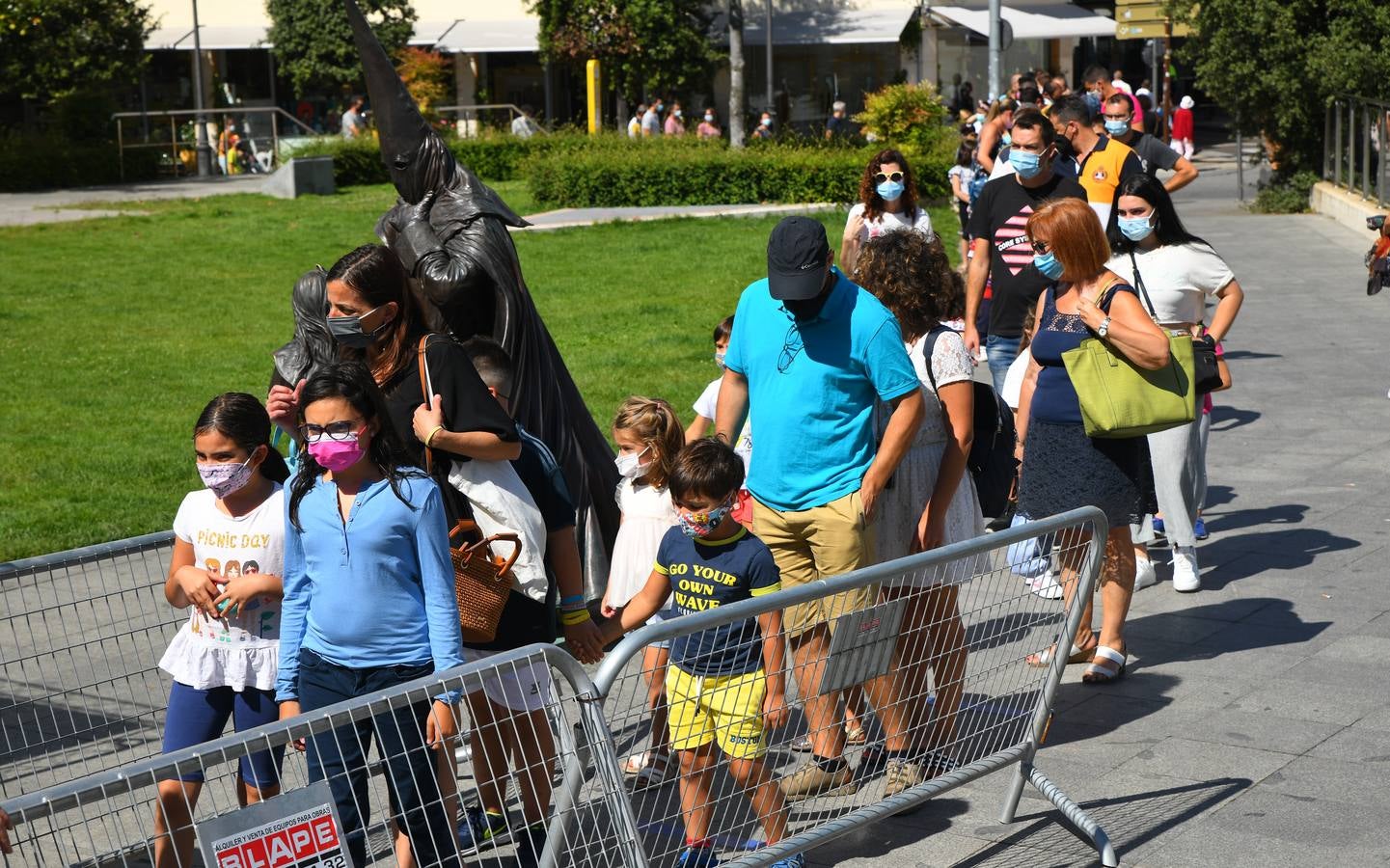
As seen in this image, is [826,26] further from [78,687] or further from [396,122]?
[78,687]

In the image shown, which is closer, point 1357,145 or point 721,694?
point 721,694

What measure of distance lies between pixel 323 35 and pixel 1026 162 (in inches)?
1701

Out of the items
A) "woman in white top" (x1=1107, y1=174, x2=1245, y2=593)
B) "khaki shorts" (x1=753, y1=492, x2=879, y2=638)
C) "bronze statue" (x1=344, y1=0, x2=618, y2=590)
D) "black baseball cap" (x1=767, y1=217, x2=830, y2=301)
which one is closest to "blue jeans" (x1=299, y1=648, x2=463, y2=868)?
"khaki shorts" (x1=753, y1=492, x2=879, y2=638)

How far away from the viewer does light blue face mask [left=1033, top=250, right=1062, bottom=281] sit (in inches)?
224

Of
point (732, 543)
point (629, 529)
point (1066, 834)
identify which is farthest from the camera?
point (629, 529)

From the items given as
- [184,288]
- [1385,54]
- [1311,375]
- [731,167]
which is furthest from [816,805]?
[731,167]

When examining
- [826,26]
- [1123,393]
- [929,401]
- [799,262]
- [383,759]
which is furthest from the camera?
[826,26]

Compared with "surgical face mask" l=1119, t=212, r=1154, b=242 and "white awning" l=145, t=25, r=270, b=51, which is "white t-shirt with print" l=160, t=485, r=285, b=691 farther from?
"white awning" l=145, t=25, r=270, b=51

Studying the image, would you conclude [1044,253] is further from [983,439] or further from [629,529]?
[629,529]

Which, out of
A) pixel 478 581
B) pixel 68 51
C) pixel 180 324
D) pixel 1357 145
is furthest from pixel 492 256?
pixel 68 51

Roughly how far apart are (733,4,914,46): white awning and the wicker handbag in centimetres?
4485

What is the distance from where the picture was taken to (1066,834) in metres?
4.64

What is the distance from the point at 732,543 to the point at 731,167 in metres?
24.0

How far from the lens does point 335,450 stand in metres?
3.71
